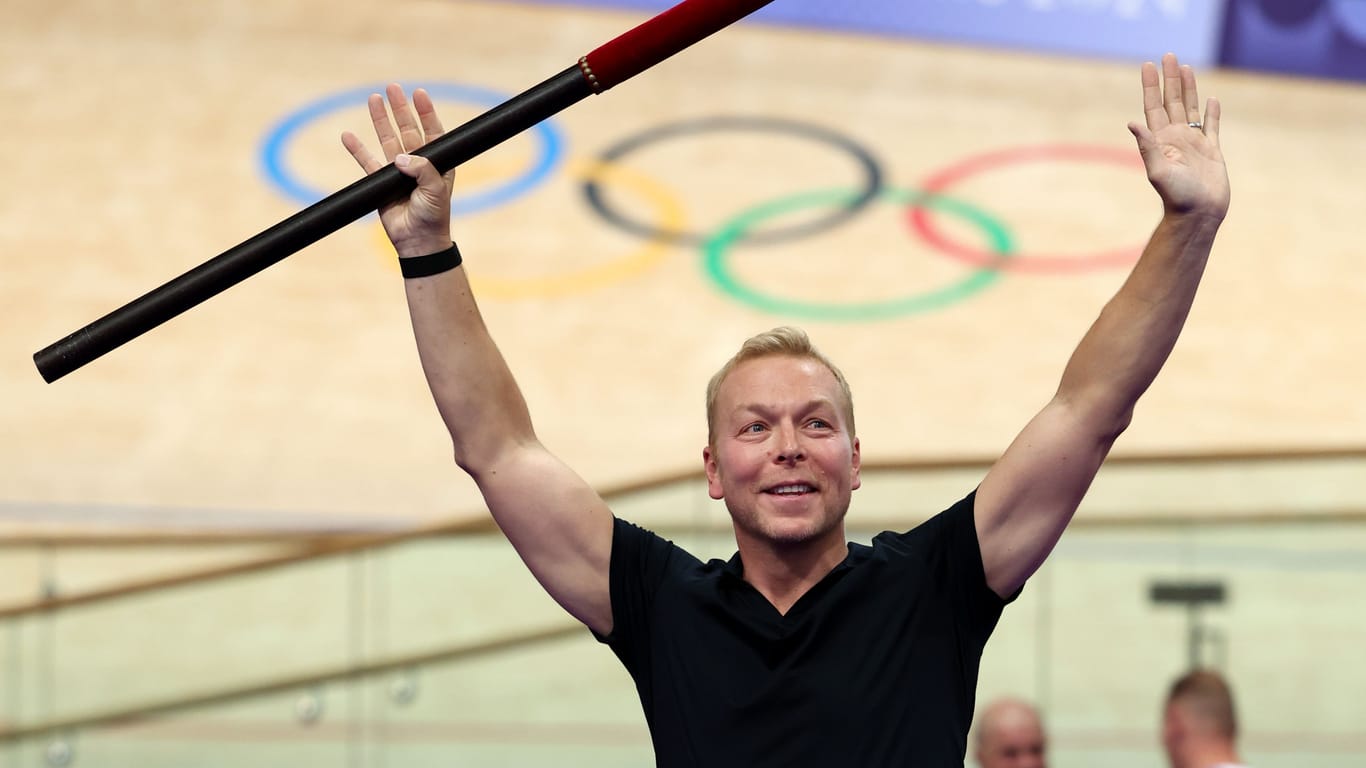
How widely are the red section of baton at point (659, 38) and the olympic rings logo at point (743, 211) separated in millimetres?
6948

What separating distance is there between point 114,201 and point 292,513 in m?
3.24

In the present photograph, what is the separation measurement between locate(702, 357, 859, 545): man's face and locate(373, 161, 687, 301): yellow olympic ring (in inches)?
279

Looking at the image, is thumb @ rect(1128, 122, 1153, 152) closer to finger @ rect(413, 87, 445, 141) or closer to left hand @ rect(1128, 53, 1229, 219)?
left hand @ rect(1128, 53, 1229, 219)

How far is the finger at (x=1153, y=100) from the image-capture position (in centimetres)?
229

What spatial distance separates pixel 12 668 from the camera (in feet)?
18.6

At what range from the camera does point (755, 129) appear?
36.1ft

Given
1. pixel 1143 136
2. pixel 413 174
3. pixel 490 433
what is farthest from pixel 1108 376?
pixel 413 174

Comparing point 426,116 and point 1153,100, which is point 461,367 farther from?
point 1153,100

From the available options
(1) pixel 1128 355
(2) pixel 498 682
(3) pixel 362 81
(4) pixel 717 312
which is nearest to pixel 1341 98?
(4) pixel 717 312

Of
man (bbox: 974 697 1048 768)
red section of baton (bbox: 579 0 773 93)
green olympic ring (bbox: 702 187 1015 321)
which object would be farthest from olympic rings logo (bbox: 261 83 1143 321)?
red section of baton (bbox: 579 0 773 93)

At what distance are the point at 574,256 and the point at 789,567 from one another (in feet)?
25.0

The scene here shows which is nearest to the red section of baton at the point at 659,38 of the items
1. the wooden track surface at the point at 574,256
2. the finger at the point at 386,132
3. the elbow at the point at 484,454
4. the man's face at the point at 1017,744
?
the finger at the point at 386,132

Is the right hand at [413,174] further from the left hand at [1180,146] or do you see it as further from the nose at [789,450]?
the left hand at [1180,146]

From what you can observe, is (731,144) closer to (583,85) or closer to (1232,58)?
(1232,58)
